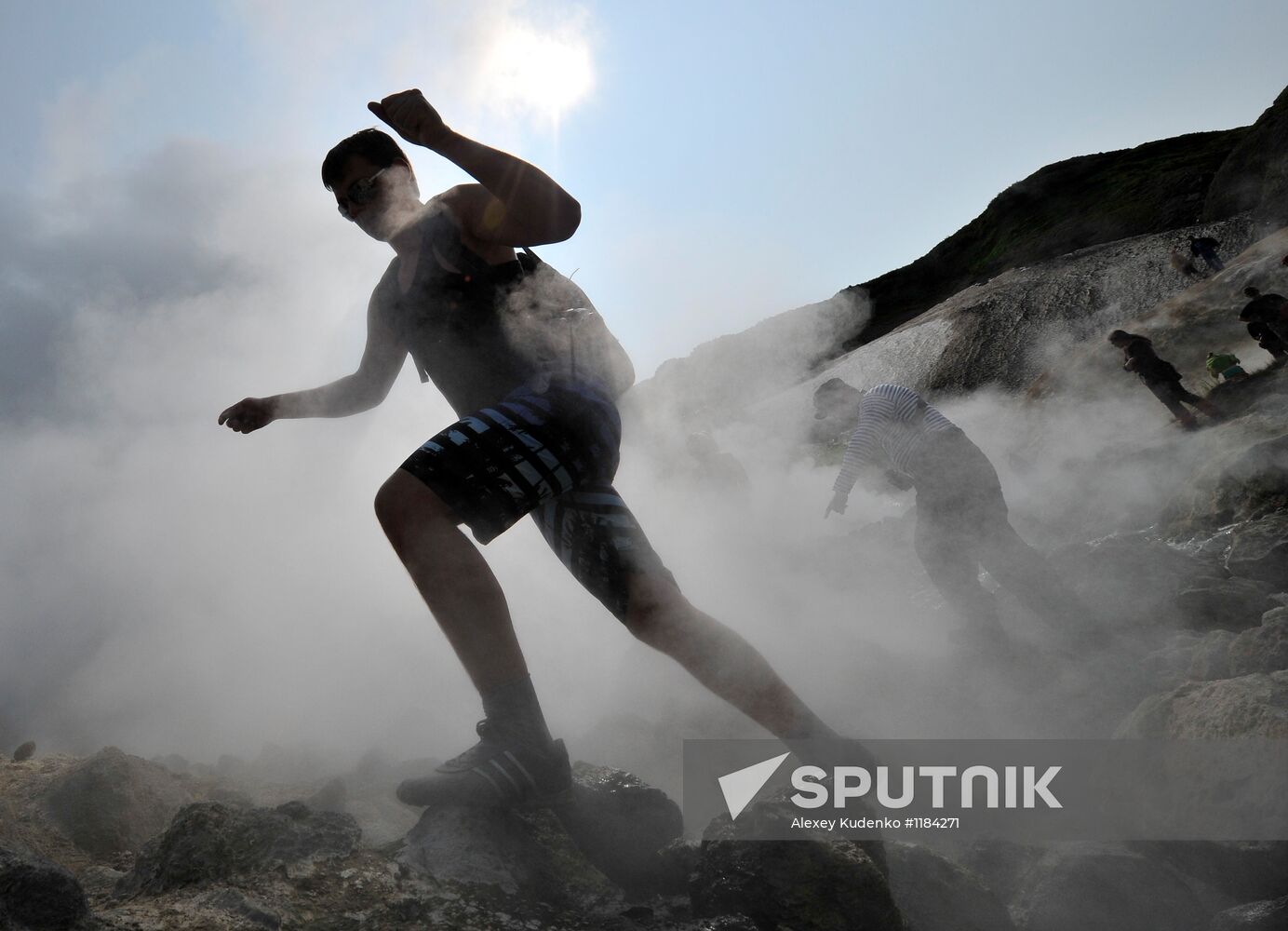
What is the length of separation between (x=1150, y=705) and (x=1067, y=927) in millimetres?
732

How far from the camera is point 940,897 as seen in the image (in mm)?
1497

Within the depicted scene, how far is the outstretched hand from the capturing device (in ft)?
6.18

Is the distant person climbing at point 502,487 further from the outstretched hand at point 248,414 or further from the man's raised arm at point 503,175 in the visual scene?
the outstretched hand at point 248,414

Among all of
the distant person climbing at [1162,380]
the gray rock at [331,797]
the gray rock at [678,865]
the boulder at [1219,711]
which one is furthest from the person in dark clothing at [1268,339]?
the gray rock at [331,797]

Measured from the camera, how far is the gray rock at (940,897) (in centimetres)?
145

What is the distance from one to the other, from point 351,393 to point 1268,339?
26.4 feet

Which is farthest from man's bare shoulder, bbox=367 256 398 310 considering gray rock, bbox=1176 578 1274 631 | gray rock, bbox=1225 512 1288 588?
gray rock, bbox=1225 512 1288 588

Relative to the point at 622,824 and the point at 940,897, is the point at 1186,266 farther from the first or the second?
the point at 622,824

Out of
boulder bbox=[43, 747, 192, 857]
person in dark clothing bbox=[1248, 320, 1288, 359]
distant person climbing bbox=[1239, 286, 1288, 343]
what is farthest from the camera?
person in dark clothing bbox=[1248, 320, 1288, 359]

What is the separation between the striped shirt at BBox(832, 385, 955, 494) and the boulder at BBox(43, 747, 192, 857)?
9.71 ft

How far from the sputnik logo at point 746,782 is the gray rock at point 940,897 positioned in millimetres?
306

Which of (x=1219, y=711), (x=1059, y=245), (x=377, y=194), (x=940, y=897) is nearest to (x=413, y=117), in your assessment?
(x=377, y=194)

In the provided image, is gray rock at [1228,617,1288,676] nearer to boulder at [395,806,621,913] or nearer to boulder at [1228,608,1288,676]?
boulder at [1228,608,1288,676]

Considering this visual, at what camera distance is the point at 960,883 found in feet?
4.96
